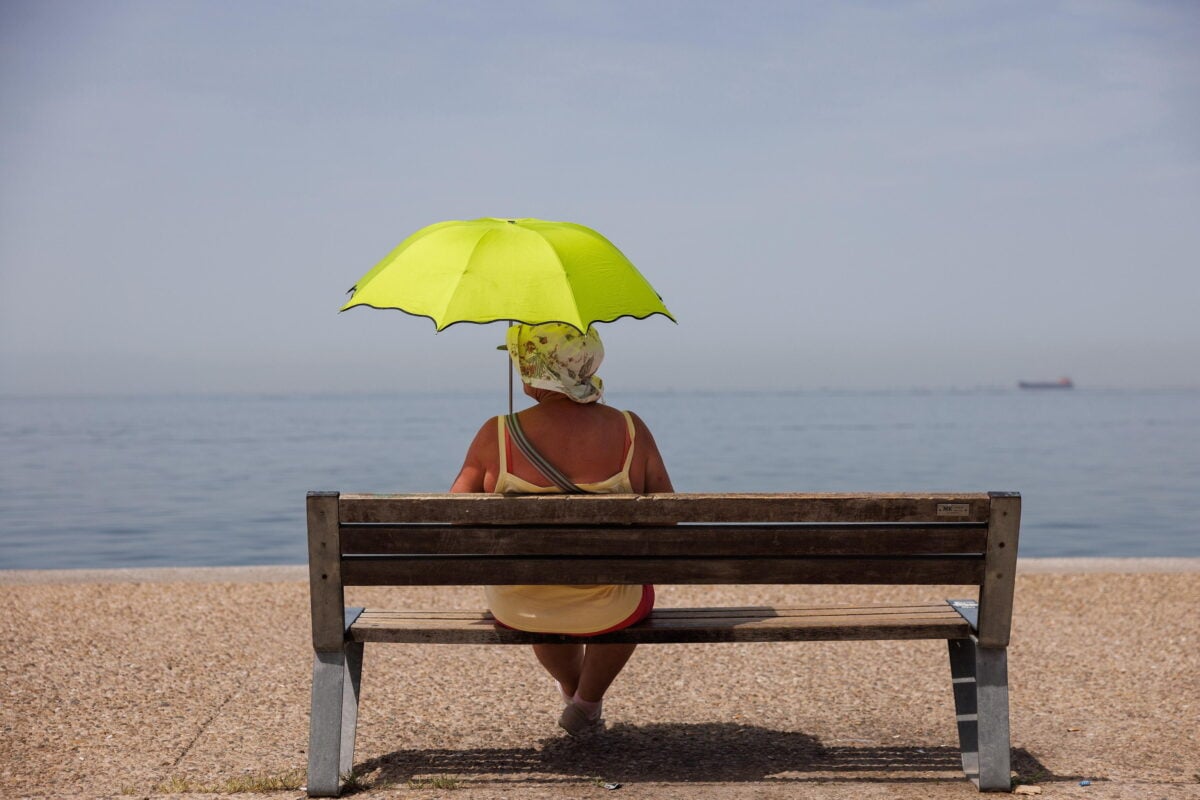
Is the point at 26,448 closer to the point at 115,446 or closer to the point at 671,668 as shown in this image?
the point at 115,446

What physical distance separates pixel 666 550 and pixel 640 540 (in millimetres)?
91

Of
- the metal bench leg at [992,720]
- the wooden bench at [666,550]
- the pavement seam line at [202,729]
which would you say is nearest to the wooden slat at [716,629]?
the wooden bench at [666,550]

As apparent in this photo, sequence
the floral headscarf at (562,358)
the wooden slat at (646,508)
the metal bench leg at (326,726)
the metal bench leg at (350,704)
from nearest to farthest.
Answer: the wooden slat at (646,508) < the metal bench leg at (326,726) < the floral headscarf at (562,358) < the metal bench leg at (350,704)

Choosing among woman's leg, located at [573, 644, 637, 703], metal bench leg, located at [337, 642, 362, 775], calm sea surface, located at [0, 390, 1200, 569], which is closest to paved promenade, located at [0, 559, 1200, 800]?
metal bench leg, located at [337, 642, 362, 775]

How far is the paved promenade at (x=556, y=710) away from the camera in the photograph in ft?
13.9

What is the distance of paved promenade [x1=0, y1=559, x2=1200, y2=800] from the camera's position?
423cm

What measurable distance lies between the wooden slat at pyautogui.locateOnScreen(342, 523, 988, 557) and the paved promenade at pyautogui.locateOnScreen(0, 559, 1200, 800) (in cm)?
84

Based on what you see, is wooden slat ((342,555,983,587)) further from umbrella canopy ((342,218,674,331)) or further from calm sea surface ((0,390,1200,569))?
calm sea surface ((0,390,1200,569))

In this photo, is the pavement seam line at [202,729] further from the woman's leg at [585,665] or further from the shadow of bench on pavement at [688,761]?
the woman's leg at [585,665]

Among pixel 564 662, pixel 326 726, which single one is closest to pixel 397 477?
pixel 564 662

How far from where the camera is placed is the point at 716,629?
3.99 metres

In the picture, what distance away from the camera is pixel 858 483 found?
24312 millimetres

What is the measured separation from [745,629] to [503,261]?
4.84ft

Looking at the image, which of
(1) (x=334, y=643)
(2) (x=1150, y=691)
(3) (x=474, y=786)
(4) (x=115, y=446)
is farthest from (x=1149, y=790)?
(4) (x=115, y=446)
